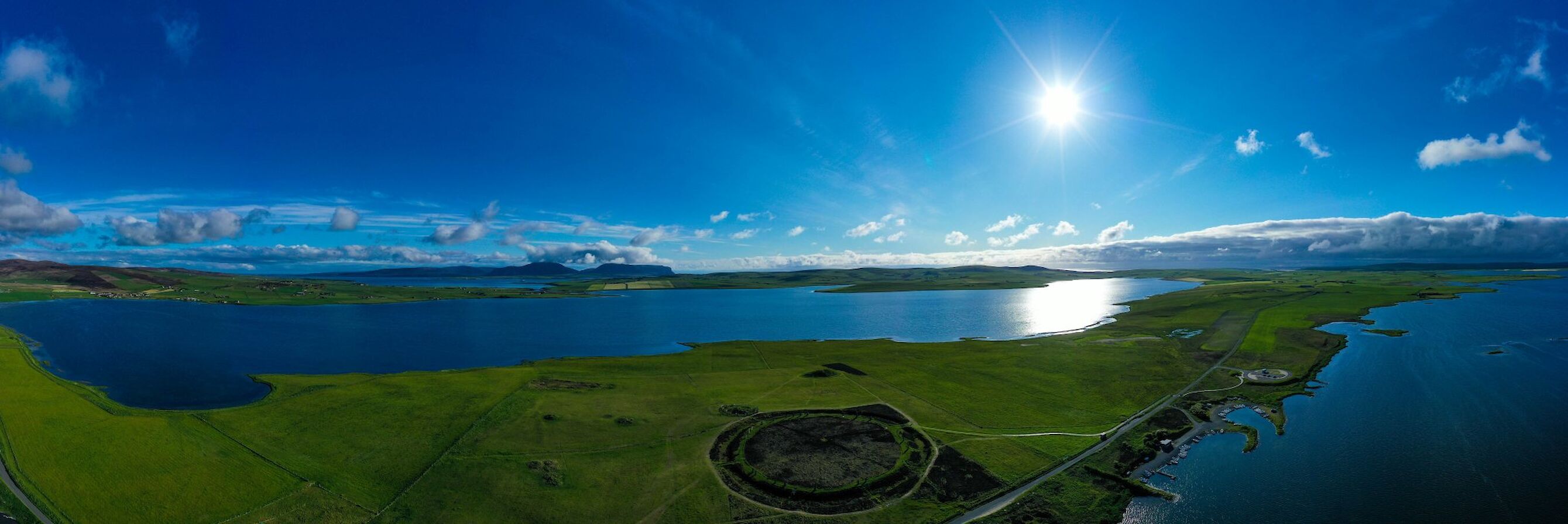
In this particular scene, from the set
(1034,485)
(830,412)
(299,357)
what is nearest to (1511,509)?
(1034,485)

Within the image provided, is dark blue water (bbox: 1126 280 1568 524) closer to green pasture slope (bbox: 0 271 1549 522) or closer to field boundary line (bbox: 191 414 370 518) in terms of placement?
green pasture slope (bbox: 0 271 1549 522)

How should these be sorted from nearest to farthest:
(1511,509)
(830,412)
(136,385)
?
(1511,509) < (830,412) < (136,385)

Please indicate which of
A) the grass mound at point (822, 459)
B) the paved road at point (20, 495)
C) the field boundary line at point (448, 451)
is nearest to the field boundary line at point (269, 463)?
the field boundary line at point (448, 451)

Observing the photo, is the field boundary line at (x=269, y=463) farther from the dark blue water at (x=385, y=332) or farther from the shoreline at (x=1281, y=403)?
the shoreline at (x=1281, y=403)

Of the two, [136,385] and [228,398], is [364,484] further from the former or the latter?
[136,385]

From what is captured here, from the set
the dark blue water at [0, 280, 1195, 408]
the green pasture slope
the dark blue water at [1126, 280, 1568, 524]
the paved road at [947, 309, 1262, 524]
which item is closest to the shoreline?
the dark blue water at [1126, 280, 1568, 524]

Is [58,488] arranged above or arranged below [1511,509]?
above
